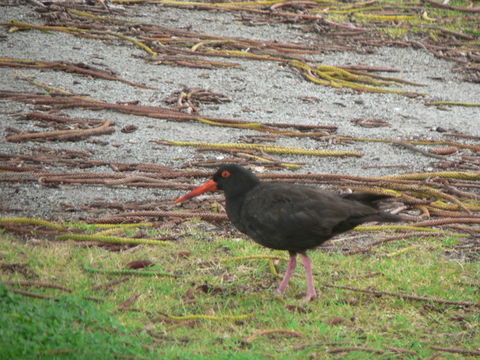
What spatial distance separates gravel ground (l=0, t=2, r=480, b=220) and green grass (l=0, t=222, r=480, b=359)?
1317 millimetres

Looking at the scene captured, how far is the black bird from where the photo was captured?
20.3 feet

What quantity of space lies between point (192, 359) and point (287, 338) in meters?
0.91

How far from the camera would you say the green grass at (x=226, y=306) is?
5172 millimetres

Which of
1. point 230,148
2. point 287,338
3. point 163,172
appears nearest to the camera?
point 287,338

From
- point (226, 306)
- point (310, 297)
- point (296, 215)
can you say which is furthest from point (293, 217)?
point (226, 306)

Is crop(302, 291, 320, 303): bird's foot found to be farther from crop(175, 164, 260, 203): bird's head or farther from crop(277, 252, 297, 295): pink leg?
crop(175, 164, 260, 203): bird's head

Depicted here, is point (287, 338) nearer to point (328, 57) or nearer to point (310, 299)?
point (310, 299)

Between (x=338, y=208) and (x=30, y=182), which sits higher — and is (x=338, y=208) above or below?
above

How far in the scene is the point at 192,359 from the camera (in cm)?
505

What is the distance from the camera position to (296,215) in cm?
619

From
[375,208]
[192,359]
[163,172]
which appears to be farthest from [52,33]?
[192,359]

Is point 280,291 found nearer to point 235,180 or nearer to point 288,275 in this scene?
point 288,275

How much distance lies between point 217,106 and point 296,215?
18.4ft

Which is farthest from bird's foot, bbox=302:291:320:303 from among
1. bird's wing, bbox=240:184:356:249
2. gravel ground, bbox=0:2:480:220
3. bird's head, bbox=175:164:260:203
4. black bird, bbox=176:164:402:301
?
gravel ground, bbox=0:2:480:220
